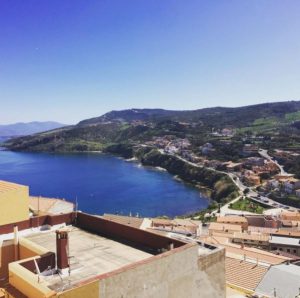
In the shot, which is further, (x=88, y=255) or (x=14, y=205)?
(x=14, y=205)

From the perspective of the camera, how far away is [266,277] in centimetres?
1986

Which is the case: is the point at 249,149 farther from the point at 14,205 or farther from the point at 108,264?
the point at 108,264

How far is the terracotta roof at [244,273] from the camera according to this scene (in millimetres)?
19516

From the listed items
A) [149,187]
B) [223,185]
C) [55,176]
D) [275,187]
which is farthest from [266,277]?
[55,176]

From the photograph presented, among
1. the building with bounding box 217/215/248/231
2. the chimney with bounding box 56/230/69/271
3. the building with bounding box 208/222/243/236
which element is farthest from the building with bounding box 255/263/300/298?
the building with bounding box 217/215/248/231

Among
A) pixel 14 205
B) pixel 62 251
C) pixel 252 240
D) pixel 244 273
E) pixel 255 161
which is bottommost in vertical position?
pixel 252 240

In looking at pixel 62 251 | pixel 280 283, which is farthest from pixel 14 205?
pixel 280 283

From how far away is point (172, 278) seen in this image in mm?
9109

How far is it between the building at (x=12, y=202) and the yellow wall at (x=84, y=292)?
4.55 meters

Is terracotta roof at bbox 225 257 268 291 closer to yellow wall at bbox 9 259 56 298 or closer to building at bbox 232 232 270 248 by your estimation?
yellow wall at bbox 9 259 56 298

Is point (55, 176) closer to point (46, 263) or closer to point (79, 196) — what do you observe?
point (79, 196)

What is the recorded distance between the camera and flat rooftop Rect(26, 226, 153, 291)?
8383mm

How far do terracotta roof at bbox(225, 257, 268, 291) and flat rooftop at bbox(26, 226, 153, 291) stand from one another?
1049 cm

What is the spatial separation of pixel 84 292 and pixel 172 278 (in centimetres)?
259
